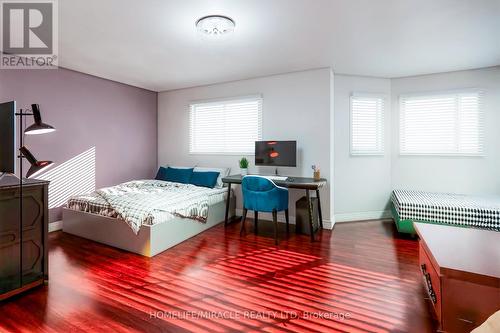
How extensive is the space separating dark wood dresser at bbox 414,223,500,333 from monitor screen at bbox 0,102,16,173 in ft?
10.3

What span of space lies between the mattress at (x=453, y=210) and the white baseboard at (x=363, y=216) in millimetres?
772

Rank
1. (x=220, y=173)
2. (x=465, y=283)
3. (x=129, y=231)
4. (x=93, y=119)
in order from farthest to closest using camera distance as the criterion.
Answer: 1. (x=220, y=173)
2. (x=93, y=119)
3. (x=129, y=231)
4. (x=465, y=283)

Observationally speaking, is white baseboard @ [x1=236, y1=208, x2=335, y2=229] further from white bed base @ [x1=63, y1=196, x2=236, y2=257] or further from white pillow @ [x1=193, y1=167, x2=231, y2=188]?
white bed base @ [x1=63, y1=196, x2=236, y2=257]

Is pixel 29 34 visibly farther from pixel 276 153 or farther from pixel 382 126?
pixel 382 126

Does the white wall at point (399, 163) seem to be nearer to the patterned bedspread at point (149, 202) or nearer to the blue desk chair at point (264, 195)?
the blue desk chair at point (264, 195)

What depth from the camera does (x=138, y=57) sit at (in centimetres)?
356

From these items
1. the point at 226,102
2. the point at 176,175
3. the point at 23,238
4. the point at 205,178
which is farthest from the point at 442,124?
the point at 23,238

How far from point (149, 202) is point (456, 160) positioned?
486 centimetres

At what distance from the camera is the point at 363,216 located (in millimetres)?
4527

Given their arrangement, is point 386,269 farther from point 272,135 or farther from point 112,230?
point 112,230

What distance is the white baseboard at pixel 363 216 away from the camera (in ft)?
14.5

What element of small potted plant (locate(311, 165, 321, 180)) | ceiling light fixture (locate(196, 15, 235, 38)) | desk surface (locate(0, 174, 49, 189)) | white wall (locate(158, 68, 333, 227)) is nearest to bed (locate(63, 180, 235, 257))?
desk surface (locate(0, 174, 49, 189))

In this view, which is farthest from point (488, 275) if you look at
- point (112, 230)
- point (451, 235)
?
point (112, 230)

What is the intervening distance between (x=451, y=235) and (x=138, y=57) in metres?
4.11
